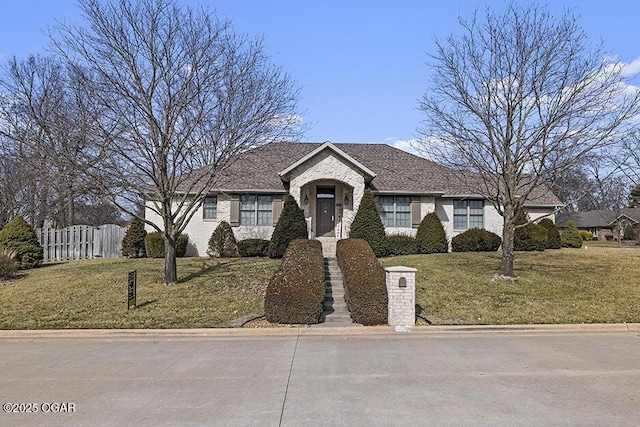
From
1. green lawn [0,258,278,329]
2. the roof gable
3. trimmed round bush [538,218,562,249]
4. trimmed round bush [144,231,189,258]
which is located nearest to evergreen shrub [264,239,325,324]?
green lawn [0,258,278,329]

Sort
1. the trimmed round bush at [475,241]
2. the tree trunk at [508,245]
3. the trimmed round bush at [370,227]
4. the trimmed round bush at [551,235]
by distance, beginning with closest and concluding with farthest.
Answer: the tree trunk at [508,245], the trimmed round bush at [370,227], the trimmed round bush at [475,241], the trimmed round bush at [551,235]

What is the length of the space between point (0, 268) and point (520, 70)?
18441 millimetres

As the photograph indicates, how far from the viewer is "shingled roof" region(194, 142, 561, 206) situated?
2367cm

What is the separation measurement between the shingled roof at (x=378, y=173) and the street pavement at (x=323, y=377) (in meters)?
13.0

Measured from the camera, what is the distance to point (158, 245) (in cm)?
2280

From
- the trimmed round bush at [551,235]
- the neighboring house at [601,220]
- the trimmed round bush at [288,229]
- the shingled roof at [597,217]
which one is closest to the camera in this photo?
the trimmed round bush at [288,229]

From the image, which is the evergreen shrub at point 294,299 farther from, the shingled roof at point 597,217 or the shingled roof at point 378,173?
the shingled roof at point 597,217

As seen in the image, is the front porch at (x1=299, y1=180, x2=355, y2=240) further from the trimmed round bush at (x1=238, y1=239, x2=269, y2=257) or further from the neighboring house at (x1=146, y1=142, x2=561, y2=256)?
the trimmed round bush at (x1=238, y1=239, x2=269, y2=257)

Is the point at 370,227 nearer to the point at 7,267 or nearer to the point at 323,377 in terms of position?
the point at 7,267

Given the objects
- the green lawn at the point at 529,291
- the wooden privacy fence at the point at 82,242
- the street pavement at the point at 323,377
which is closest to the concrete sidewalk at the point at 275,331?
the street pavement at the point at 323,377

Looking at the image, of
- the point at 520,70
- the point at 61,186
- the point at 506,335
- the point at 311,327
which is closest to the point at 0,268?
the point at 61,186

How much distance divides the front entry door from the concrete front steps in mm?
6712

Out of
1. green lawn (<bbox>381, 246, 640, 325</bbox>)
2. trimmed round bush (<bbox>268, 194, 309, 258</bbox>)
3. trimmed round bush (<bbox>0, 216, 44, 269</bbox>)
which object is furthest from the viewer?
trimmed round bush (<bbox>268, 194, 309, 258</bbox>)

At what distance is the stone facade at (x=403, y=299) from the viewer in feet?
35.2
